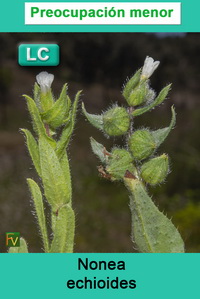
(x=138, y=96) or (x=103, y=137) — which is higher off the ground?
(x=103, y=137)

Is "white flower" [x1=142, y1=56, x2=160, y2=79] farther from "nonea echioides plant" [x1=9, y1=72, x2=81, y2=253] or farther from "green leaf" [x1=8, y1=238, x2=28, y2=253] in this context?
"green leaf" [x1=8, y1=238, x2=28, y2=253]

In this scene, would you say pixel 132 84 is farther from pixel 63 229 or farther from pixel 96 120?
pixel 63 229

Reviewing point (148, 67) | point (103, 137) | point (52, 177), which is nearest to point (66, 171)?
point (52, 177)

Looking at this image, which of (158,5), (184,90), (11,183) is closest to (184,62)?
(184,90)

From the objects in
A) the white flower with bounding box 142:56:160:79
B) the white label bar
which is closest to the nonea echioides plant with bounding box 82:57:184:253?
the white flower with bounding box 142:56:160:79

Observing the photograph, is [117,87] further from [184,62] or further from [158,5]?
[158,5]
